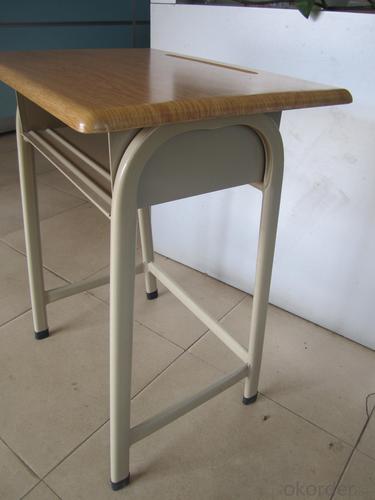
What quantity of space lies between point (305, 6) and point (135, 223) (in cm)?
68

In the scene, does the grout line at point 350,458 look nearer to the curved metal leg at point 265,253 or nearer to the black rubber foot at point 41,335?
the curved metal leg at point 265,253

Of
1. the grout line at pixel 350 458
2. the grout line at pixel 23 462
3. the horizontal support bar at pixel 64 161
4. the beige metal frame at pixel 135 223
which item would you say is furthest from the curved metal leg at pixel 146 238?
the grout line at pixel 350 458

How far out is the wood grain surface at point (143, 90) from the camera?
470mm

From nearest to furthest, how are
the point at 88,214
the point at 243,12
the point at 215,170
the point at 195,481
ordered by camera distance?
the point at 215,170 → the point at 195,481 → the point at 243,12 → the point at 88,214

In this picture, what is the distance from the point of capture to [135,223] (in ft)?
1.97

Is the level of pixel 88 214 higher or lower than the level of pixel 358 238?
lower

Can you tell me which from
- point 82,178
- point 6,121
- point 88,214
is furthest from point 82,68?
point 6,121

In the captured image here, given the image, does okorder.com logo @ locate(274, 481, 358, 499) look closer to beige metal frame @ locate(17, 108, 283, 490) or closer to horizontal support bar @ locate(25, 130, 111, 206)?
beige metal frame @ locate(17, 108, 283, 490)

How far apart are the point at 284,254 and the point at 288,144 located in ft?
1.07

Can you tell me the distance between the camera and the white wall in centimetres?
98

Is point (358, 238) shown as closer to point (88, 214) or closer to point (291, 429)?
point (291, 429)

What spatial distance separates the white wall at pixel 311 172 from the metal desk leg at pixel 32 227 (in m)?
0.56

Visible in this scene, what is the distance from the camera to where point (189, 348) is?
3.87ft

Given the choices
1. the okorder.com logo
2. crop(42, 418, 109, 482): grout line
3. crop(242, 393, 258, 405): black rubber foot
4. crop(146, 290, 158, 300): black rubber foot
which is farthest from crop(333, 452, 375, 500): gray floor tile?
crop(146, 290, 158, 300): black rubber foot
